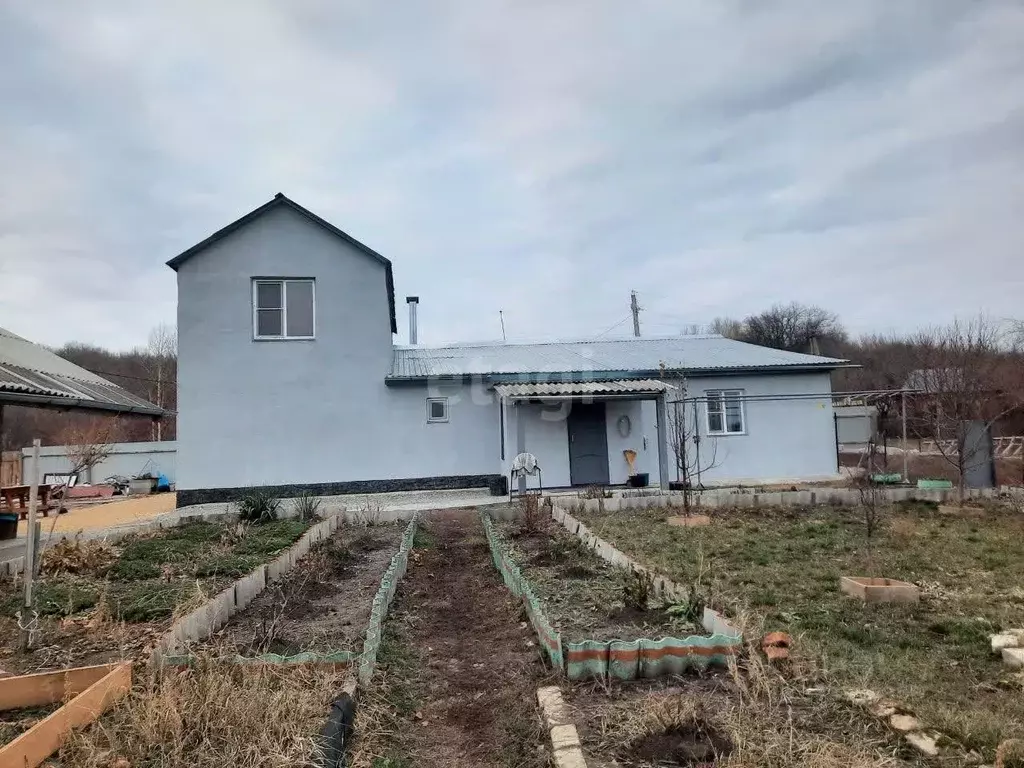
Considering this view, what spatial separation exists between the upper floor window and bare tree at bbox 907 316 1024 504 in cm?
1406

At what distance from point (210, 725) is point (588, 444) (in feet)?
45.0

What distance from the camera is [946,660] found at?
404 cm

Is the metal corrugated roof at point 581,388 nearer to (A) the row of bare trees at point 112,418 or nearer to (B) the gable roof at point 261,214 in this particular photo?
(B) the gable roof at point 261,214

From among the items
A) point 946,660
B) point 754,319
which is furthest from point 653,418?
point 754,319

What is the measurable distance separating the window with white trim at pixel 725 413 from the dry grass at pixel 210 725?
50.5 feet

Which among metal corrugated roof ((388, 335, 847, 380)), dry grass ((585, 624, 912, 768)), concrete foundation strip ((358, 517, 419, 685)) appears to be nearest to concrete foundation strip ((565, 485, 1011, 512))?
metal corrugated roof ((388, 335, 847, 380))

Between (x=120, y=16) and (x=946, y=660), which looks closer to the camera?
(x=946, y=660)

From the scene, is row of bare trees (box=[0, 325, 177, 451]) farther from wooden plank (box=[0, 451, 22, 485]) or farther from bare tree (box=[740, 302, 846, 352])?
bare tree (box=[740, 302, 846, 352])

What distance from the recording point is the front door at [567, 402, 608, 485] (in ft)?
Result: 53.4

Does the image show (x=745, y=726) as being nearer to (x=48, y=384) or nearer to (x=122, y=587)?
(x=122, y=587)

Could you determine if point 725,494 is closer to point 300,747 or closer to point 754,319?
point 300,747

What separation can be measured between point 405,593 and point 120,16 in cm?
779

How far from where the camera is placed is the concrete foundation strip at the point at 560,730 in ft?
9.20

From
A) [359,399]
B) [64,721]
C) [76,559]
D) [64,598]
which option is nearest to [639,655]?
[64,721]
